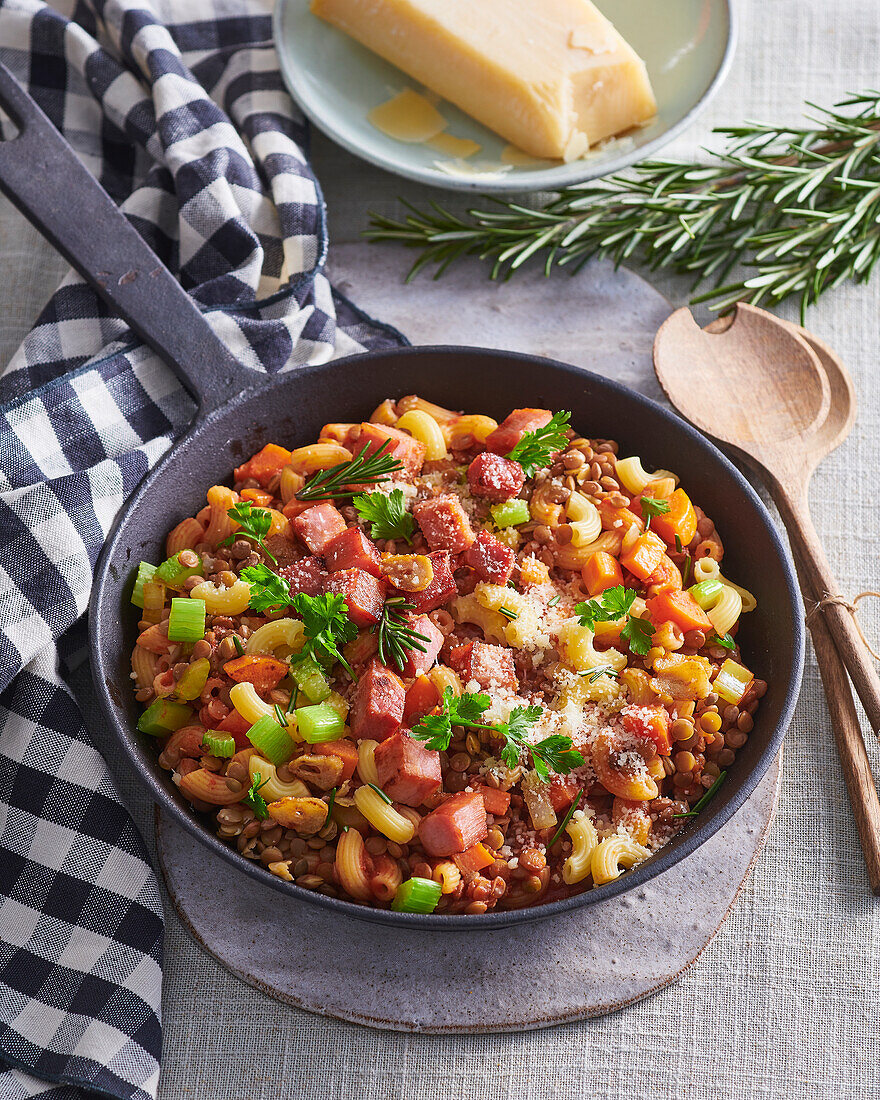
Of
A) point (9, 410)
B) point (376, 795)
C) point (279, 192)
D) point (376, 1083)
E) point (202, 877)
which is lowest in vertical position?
point (376, 1083)

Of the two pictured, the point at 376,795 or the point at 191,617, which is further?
the point at 191,617

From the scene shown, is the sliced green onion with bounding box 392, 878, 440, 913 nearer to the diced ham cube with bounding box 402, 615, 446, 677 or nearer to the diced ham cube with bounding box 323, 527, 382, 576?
the diced ham cube with bounding box 402, 615, 446, 677

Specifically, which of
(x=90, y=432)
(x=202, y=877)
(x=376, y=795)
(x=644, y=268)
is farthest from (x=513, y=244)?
(x=202, y=877)

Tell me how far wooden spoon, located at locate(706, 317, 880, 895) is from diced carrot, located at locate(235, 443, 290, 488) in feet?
5.78

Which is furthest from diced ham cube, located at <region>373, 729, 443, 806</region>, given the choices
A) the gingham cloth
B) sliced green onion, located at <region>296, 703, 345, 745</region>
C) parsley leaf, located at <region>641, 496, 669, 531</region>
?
parsley leaf, located at <region>641, 496, 669, 531</region>

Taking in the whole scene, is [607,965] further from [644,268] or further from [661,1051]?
[644,268]

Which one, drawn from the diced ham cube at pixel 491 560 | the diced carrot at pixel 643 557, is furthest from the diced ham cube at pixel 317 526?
the diced carrot at pixel 643 557

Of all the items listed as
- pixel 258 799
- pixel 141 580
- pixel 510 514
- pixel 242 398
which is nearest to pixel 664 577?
pixel 510 514

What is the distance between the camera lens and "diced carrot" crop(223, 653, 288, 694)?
2.73 meters

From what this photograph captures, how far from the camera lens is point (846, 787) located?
306cm

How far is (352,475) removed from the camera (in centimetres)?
304

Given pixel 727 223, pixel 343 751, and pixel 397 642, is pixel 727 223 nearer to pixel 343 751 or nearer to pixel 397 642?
pixel 397 642

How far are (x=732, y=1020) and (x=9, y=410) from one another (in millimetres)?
2820

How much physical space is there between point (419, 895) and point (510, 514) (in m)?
1.12
